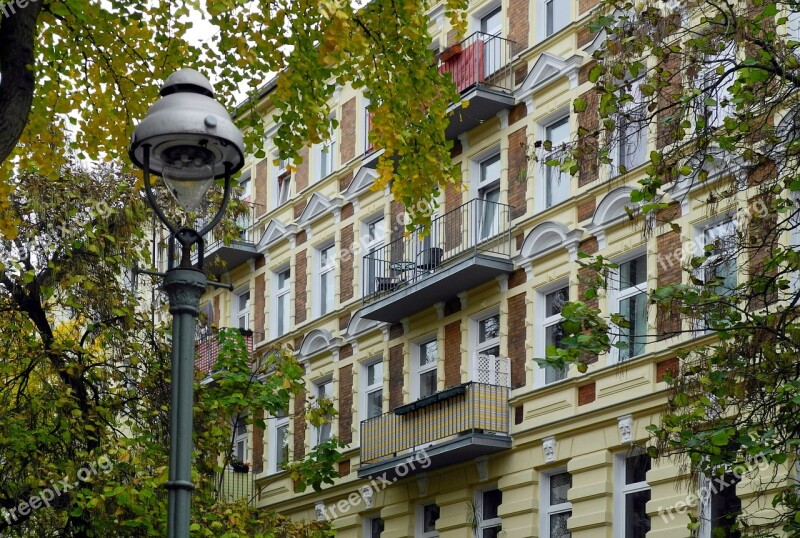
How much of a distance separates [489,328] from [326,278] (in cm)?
745

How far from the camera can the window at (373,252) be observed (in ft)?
98.7

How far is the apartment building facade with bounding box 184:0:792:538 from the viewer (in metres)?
23.1

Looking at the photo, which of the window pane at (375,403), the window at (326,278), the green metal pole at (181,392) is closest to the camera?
the green metal pole at (181,392)

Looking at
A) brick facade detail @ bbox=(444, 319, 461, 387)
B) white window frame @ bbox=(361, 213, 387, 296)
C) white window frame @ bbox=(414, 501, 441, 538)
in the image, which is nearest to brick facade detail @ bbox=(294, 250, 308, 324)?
white window frame @ bbox=(361, 213, 387, 296)

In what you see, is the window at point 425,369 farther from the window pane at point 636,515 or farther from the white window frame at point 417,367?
the window pane at point 636,515

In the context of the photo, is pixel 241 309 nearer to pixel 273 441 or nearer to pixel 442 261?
pixel 273 441

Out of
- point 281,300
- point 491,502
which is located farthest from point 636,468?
point 281,300

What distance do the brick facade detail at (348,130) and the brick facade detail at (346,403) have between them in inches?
189

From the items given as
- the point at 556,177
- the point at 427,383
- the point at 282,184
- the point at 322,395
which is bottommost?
the point at 427,383

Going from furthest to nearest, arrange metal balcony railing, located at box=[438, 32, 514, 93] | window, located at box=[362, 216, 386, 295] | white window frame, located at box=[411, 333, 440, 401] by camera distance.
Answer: window, located at box=[362, 216, 386, 295] → white window frame, located at box=[411, 333, 440, 401] → metal balcony railing, located at box=[438, 32, 514, 93]

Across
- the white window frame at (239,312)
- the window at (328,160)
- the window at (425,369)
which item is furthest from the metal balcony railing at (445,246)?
the white window frame at (239,312)

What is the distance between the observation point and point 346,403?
32000mm

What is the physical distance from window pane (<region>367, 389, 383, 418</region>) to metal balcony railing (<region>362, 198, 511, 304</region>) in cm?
212

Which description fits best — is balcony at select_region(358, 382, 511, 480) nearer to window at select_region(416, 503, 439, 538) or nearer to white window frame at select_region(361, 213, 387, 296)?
window at select_region(416, 503, 439, 538)
